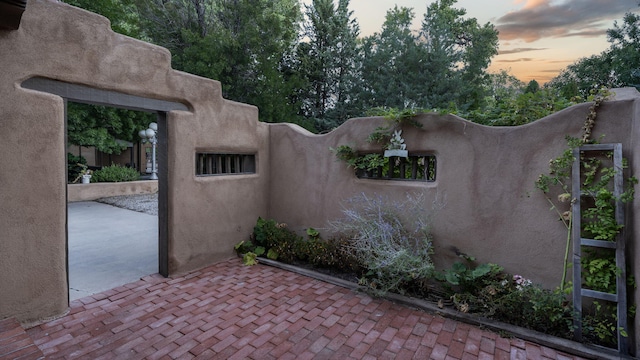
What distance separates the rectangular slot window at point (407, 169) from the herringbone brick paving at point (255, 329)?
1.79 m

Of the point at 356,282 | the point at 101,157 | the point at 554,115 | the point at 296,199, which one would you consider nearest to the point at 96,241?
the point at 296,199

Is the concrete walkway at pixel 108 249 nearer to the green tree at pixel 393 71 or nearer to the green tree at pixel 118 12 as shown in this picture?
the green tree at pixel 118 12

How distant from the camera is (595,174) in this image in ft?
10.4

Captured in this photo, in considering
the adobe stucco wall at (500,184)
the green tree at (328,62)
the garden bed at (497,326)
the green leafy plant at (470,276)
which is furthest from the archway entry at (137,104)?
the green tree at (328,62)

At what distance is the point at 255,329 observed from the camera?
3.21 m

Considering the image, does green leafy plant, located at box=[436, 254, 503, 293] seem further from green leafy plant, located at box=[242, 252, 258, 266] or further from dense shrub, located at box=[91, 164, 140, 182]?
dense shrub, located at box=[91, 164, 140, 182]

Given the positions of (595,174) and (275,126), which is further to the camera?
(275,126)

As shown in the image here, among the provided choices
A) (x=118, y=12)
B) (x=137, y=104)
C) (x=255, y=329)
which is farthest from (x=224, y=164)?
(x=118, y=12)

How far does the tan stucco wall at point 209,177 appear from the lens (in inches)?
117

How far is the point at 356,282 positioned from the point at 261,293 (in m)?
1.35

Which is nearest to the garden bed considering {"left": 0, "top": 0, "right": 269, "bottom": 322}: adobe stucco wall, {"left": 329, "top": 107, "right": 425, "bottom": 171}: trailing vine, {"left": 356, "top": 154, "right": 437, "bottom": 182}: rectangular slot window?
{"left": 356, "top": 154, "right": 437, "bottom": 182}: rectangular slot window

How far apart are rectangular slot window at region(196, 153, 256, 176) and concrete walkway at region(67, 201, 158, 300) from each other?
179cm

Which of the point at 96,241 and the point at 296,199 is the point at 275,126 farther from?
the point at 96,241

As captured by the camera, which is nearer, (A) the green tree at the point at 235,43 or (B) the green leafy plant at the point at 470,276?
(B) the green leafy plant at the point at 470,276
